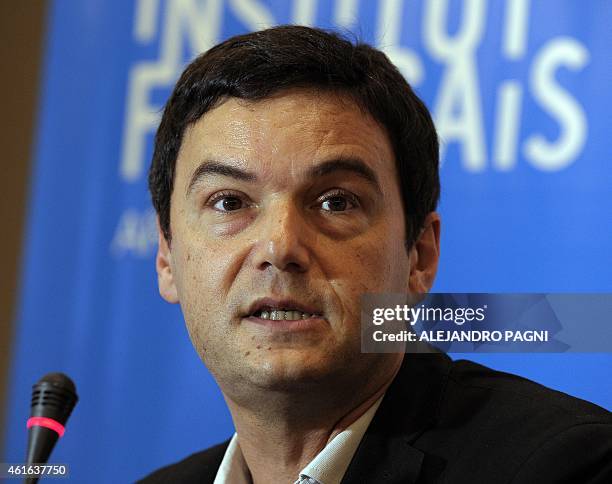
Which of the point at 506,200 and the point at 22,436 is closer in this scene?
the point at 506,200

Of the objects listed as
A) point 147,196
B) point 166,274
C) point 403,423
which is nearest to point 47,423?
point 166,274

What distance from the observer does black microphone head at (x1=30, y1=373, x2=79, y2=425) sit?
1940 millimetres

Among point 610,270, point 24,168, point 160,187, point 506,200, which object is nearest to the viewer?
point 160,187

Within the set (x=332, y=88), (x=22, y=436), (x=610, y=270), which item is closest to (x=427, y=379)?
(x=332, y=88)

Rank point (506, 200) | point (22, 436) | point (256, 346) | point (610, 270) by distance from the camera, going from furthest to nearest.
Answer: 1. point (22, 436)
2. point (506, 200)
3. point (610, 270)
4. point (256, 346)

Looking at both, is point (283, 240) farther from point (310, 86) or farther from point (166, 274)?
point (166, 274)

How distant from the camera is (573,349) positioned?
2.25m

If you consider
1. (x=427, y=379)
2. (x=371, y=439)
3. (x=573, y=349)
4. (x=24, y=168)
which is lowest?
(x=371, y=439)

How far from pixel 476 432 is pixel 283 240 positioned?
54 cm

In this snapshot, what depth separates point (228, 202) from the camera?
199 cm

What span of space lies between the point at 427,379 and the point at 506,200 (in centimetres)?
105

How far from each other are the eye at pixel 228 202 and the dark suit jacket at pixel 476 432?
0.52 metres

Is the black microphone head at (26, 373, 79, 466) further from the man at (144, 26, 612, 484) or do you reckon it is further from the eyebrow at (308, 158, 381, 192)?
the eyebrow at (308, 158, 381, 192)

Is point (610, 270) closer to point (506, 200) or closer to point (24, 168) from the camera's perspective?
point (506, 200)
